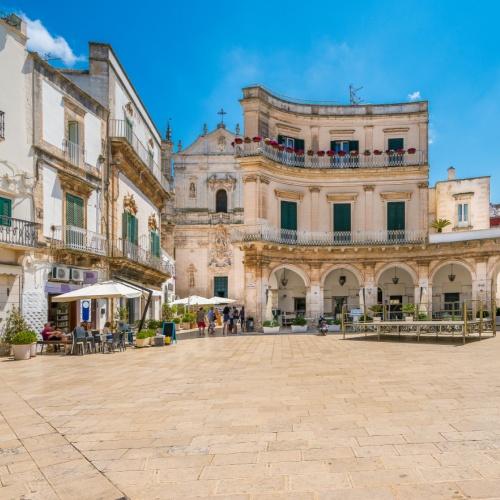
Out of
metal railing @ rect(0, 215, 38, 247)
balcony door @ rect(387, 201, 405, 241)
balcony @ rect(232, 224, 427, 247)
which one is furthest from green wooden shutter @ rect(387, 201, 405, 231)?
metal railing @ rect(0, 215, 38, 247)

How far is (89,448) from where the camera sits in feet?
20.0

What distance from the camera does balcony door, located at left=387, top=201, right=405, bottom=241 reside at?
30.0 m

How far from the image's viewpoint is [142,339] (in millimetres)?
19125

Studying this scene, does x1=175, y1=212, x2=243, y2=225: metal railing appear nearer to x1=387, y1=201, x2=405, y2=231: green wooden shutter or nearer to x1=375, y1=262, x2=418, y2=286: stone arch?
x1=387, y1=201, x2=405, y2=231: green wooden shutter

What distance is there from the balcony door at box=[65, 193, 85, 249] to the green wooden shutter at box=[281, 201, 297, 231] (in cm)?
1273

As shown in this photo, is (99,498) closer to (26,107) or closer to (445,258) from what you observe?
(26,107)

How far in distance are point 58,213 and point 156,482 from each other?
15769 mm

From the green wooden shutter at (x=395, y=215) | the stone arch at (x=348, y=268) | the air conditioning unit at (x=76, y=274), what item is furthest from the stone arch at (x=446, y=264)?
the air conditioning unit at (x=76, y=274)

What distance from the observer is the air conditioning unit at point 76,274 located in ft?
64.0

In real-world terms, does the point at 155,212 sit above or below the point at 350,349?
above

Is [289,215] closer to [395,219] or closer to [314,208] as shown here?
[314,208]

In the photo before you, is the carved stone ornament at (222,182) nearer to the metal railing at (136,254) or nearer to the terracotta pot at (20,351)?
the metal railing at (136,254)

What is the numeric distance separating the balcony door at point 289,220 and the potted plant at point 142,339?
12.3 m

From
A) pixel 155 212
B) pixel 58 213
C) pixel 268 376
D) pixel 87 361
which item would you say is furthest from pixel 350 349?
pixel 155 212
